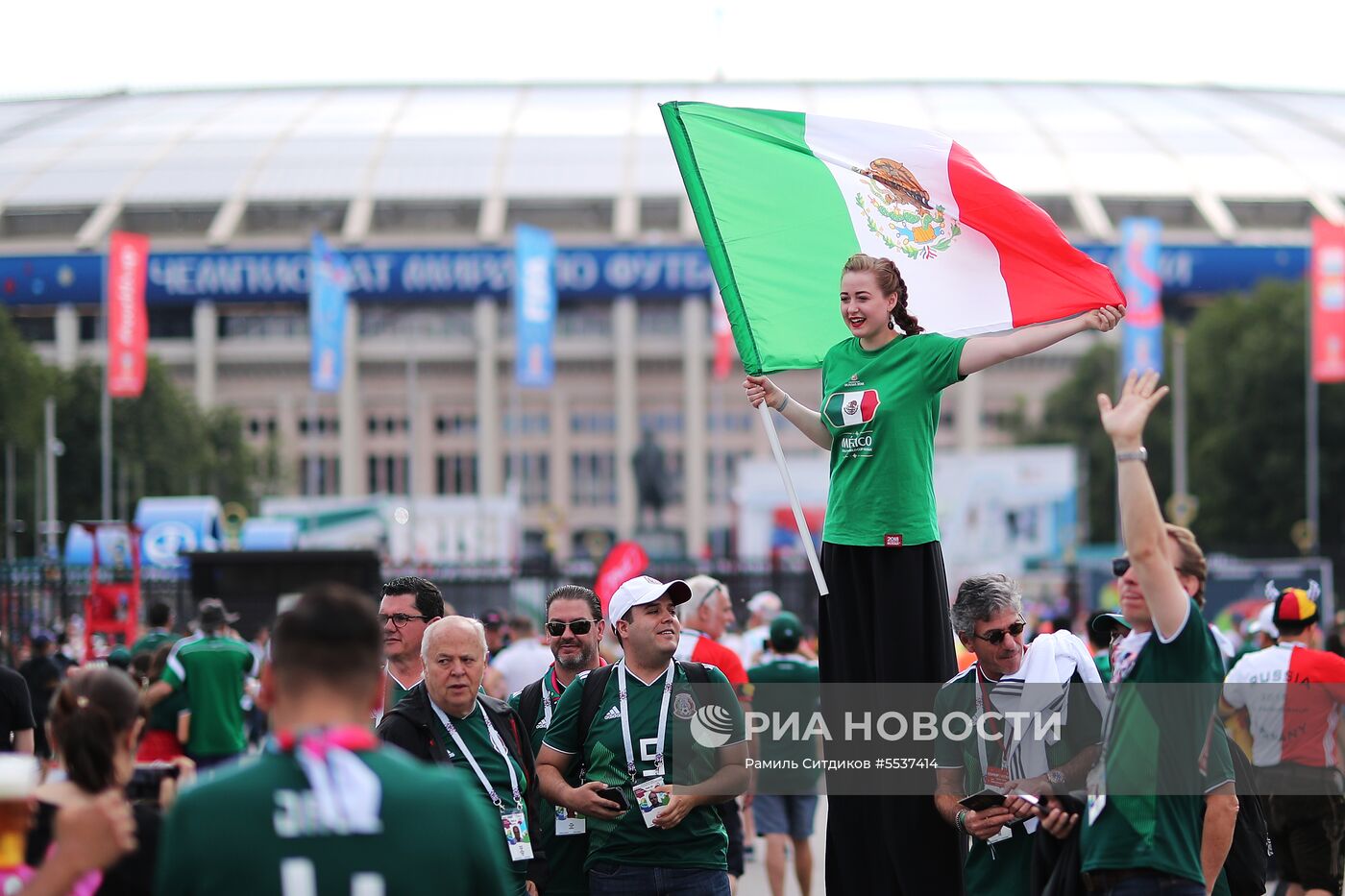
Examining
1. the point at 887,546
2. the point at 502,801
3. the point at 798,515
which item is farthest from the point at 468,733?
the point at 887,546

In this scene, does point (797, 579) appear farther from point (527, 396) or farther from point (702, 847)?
point (527, 396)

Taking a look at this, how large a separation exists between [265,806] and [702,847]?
3.32 m

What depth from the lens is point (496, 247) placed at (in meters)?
76.8

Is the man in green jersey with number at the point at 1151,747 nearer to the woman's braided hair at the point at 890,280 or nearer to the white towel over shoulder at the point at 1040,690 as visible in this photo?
the white towel over shoulder at the point at 1040,690

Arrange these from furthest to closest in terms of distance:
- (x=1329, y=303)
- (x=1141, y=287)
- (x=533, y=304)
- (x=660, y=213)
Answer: (x=660, y=213) < (x=533, y=304) < (x=1141, y=287) < (x=1329, y=303)

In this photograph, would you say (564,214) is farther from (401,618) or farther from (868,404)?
(868,404)

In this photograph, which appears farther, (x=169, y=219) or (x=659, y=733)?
(x=169, y=219)

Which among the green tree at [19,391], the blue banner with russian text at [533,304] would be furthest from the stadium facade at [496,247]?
the blue banner with russian text at [533,304]

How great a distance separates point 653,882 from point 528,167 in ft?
270

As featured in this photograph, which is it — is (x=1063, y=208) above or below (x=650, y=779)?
above

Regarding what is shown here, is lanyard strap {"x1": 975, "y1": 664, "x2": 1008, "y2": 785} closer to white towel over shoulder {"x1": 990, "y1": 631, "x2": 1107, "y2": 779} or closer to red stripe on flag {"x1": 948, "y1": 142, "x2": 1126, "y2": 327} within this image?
white towel over shoulder {"x1": 990, "y1": 631, "x2": 1107, "y2": 779}

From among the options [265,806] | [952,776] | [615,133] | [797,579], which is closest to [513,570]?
[797,579]

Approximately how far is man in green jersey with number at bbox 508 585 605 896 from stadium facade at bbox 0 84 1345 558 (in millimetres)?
68086

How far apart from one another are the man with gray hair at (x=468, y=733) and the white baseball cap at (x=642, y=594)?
495 millimetres
